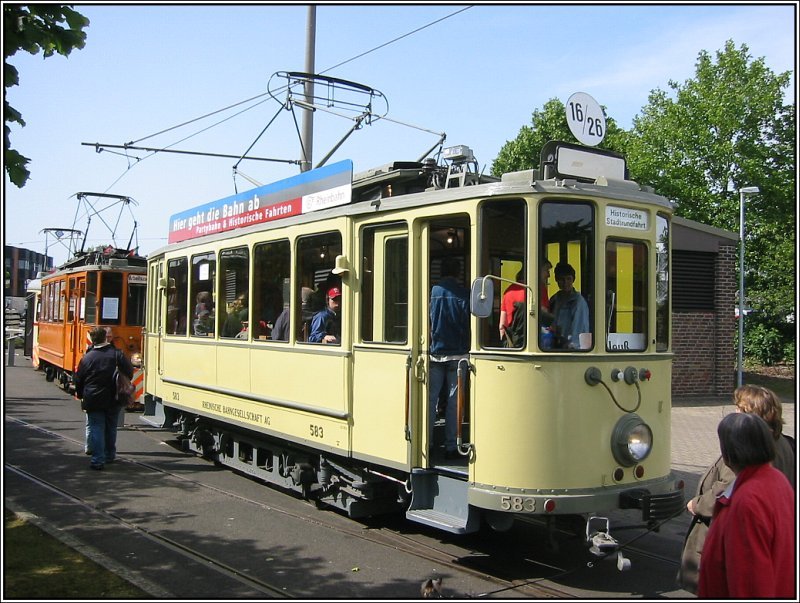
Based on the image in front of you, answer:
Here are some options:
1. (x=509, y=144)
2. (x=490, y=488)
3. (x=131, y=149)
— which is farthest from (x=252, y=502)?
(x=509, y=144)

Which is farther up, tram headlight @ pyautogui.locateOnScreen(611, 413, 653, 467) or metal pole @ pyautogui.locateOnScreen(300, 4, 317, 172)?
metal pole @ pyautogui.locateOnScreen(300, 4, 317, 172)

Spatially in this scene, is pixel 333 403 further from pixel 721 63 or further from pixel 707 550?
pixel 721 63

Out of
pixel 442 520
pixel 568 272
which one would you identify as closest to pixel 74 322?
pixel 442 520

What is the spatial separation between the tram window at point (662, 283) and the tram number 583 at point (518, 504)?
175 centimetres

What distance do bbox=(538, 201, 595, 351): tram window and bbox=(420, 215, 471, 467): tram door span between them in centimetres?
75

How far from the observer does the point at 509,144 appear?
117ft

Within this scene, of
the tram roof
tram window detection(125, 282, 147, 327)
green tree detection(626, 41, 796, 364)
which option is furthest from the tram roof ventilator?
green tree detection(626, 41, 796, 364)

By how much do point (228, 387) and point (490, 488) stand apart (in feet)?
15.2

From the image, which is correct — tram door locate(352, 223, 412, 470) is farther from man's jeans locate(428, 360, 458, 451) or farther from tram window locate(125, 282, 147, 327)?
tram window locate(125, 282, 147, 327)

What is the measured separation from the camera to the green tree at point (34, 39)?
542 cm

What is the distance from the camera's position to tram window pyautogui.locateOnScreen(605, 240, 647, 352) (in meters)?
6.23

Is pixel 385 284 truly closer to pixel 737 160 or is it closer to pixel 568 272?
pixel 568 272

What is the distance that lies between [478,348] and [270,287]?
11.0ft

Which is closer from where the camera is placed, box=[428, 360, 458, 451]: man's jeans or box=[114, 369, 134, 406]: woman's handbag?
box=[428, 360, 458, 451]: man's jeans
